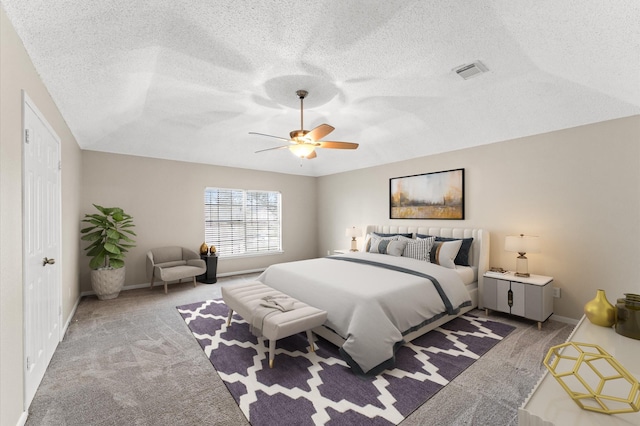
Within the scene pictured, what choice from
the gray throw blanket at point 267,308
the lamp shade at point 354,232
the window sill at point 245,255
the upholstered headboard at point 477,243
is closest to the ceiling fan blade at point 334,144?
the gray throw blanket at point 267,308

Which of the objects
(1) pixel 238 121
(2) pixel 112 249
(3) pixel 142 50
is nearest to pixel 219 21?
(3) pixel 142 50

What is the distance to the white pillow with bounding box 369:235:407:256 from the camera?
4559 mm

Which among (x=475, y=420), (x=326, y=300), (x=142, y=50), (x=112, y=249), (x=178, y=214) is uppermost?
(x=142, y=50)

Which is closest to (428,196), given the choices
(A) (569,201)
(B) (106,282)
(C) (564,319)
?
(A) (569,201)

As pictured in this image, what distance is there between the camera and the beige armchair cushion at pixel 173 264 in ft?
15.8

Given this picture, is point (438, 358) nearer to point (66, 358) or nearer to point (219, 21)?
point (219, 21)

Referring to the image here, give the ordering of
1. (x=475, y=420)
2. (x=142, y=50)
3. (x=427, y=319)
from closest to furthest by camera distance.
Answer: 1. (x=475, y=420)
2. (x=142, y=50)
3. (x=427, y=319)

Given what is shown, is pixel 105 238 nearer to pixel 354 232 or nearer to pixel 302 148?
pixel 302 148

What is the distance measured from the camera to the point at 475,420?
188cm

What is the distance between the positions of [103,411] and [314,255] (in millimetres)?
5829

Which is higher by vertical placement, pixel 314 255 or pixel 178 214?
pixel 178 214

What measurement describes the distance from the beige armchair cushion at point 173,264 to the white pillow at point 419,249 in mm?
3720

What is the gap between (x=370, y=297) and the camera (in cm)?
267

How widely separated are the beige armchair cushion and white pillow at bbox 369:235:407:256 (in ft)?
10.5
